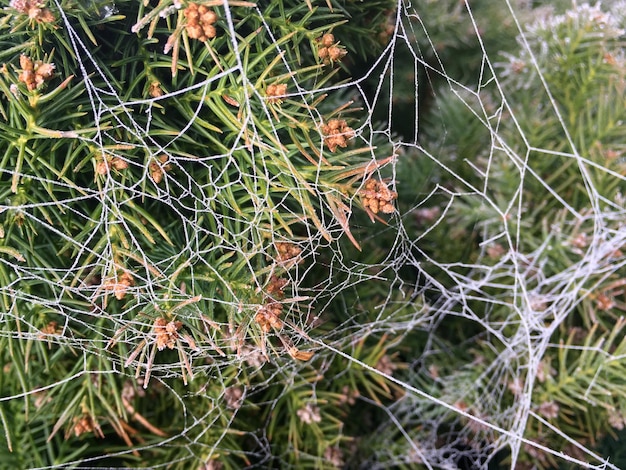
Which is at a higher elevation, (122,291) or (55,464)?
(122,291)

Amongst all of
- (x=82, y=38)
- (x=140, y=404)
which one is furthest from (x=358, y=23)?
(x=140, y=404)

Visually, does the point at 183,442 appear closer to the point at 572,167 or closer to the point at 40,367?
the point at 40,367

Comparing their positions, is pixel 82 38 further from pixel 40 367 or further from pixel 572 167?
pixel 572 167

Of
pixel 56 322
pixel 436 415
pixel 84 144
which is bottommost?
pixel 436 415

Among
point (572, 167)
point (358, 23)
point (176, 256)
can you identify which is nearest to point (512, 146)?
point (572, 167)

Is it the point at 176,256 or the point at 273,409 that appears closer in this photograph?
the point at 176,256

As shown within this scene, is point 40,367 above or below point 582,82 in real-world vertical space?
below
